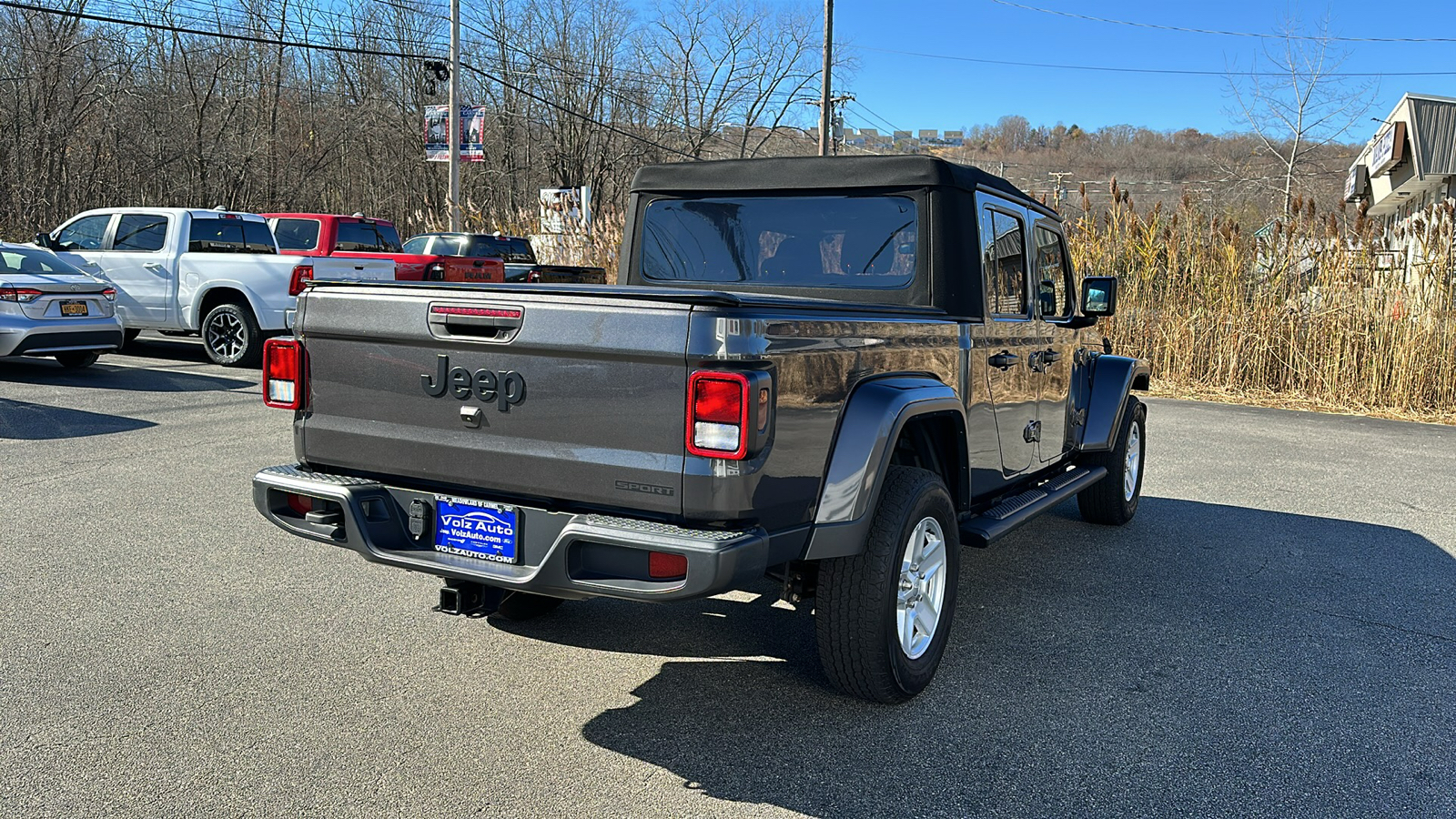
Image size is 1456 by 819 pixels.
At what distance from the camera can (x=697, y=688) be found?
4.02 metres

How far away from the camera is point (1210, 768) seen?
3.44 meters

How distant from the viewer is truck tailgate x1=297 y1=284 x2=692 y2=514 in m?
3.17

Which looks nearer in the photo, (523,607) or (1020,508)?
(523,607)

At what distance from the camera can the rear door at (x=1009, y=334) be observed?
15.8ft

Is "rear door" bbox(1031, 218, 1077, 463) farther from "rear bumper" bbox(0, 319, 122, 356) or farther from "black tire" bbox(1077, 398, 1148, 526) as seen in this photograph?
"rear bumper" bbox(0, 319, 122, 356)

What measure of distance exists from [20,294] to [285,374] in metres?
9.23

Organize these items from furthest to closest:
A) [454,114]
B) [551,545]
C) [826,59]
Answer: [826,59], [454,114], [551,545]

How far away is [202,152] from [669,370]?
33.5m

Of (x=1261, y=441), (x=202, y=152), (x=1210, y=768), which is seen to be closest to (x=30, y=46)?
(x=202, y=152)

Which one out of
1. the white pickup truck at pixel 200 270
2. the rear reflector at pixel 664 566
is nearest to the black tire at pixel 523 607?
the rear reflector at pixel 664 566

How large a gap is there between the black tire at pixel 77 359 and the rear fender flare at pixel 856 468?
460 inches

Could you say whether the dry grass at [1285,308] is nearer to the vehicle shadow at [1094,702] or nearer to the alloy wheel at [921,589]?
the vehicle shadow at [1094,702]

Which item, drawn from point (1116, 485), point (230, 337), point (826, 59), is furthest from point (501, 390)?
point (826, 59)

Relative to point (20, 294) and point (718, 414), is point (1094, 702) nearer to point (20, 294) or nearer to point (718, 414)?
point (718, 414)
